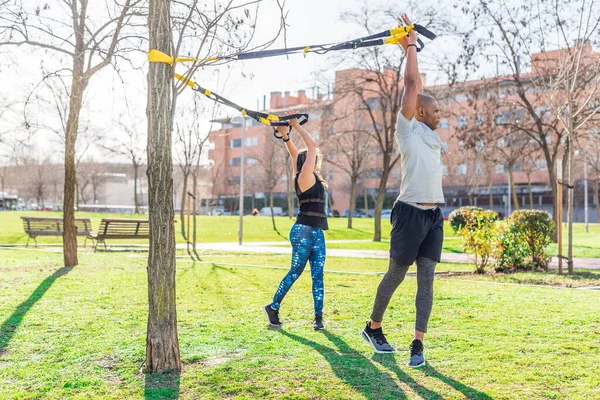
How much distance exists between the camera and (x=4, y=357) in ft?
14.4

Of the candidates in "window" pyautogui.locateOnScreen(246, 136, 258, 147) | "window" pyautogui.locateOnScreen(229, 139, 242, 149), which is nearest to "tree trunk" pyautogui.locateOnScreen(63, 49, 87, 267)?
"window" pyautogui.locateOnScreen(246, 136, 258, 147)

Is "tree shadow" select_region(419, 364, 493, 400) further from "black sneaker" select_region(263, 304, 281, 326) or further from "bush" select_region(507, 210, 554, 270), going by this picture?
"bush" select_region(507, 210, 554, 270)

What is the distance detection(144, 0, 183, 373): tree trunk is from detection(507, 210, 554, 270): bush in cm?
877

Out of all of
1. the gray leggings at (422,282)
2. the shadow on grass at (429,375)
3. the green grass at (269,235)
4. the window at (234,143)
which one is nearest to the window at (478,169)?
the green grass at (269,235)

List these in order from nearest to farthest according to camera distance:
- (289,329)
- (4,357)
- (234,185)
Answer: (4,357) → (289,329) → (234,185)

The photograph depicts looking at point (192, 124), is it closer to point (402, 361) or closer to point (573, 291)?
point (573, 291)

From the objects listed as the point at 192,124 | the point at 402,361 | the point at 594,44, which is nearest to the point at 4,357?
the point at 402,361

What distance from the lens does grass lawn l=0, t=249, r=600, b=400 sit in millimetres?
3652

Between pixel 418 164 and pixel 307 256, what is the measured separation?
67.7 inches

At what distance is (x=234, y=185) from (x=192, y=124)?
45102 millimetres

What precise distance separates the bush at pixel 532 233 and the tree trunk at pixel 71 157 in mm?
8058

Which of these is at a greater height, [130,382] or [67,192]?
[67,192]

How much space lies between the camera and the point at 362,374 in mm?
3982

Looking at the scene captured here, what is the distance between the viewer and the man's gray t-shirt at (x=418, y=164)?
168 inches
